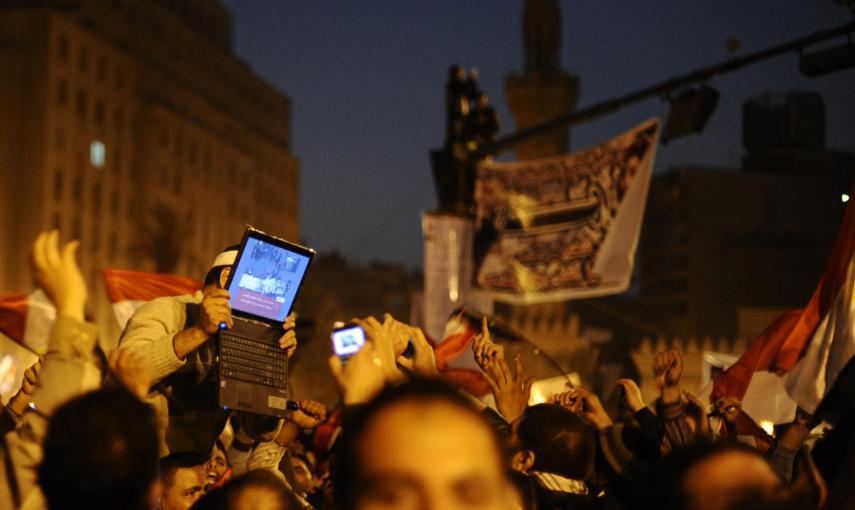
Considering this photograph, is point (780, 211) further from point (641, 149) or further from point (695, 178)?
point (641, 149)

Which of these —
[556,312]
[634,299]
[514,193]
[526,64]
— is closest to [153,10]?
[526,64]

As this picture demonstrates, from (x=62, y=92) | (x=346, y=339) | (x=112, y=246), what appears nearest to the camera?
(x=346, y=339)

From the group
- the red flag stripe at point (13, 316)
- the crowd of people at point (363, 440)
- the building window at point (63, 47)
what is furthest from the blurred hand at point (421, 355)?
the building window at point (63, 47)

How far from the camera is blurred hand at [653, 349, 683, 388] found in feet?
15.7

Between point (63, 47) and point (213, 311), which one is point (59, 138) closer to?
point (63, 47)

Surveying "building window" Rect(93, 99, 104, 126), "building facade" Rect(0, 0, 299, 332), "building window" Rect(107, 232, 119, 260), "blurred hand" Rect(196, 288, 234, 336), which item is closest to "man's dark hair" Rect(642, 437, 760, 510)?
"blurred hand" Rect(196, 288, 234, 336)

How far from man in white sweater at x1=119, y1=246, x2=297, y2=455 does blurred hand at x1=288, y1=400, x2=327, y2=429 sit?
0.30 meters

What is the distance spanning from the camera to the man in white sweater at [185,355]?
479cm

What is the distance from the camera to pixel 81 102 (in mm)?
72375

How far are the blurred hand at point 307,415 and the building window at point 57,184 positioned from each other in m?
66.5

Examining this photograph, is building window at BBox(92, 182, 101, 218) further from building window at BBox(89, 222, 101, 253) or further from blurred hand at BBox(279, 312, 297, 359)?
blurred hand at BBox(279, 312, 297, 359)

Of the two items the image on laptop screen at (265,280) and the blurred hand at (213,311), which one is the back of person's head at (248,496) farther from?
the image on laptop screen at (265,280)

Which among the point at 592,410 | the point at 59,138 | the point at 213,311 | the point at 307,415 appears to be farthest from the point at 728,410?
the point at 59,138

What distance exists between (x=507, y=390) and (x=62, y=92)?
69195 millimetres
